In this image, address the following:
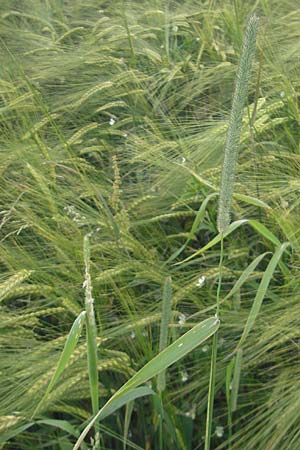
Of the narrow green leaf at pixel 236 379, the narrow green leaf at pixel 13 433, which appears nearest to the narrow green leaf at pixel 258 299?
the narrow green leaf at pixel 236 379

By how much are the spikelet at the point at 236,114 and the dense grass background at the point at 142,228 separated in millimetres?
250

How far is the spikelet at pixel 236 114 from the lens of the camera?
586mm

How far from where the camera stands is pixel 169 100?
146cm

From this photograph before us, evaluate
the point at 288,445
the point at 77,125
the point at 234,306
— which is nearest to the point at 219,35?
the point at 77,125

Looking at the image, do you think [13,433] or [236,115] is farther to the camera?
[13,433]

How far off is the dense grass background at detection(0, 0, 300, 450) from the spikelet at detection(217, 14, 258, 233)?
0.82 ft

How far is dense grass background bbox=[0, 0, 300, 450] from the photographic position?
845 mm

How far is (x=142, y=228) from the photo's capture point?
3.62 feet

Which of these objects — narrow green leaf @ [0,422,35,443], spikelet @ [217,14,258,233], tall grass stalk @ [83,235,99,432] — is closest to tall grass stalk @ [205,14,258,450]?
spikelet @ [217,14,258,233]

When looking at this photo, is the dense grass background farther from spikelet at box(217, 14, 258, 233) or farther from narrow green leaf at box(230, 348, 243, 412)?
spikelet at box(217, 14, 258, 233)

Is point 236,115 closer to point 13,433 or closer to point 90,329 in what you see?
point 90,329

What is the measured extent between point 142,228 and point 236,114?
0.52 metres

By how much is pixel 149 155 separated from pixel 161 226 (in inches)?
→ 4.8

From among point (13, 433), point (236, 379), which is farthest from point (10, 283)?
point (236, 379)
